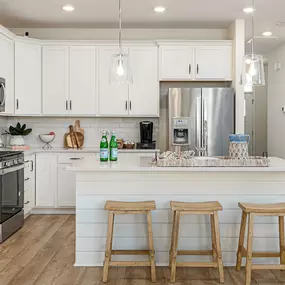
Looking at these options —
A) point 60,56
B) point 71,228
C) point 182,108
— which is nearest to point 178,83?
point 182,108

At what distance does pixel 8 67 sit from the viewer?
5648 mm

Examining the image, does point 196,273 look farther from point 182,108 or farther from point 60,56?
point 60,56

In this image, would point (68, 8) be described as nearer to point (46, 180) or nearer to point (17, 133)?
point (17, 133)

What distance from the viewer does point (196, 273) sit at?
3561 millimetres

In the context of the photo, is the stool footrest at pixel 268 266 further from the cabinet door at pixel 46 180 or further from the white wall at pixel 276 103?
the white wall at pixel 276 103

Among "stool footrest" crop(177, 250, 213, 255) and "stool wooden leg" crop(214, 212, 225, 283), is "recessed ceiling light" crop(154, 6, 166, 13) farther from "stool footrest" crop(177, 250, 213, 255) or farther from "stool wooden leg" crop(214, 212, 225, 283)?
"stool footrest" crop(177, 250, 213, 255)

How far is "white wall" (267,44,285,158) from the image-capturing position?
7.74 metres

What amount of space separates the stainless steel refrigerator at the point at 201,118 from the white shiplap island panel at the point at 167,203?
211 centimetres

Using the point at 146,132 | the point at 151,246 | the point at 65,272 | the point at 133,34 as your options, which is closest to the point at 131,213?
the point at 151,246

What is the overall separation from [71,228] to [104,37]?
292 cm

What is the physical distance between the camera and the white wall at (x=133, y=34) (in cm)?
638

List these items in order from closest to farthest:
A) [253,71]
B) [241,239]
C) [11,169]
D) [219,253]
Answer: [219,253] < [241,239] < [253,71] < [11,169]

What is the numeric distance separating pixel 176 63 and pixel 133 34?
87 cm

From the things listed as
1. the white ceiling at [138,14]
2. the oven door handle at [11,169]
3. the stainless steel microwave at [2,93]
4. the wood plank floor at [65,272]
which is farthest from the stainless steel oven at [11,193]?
the white ceiling at [138,14]
